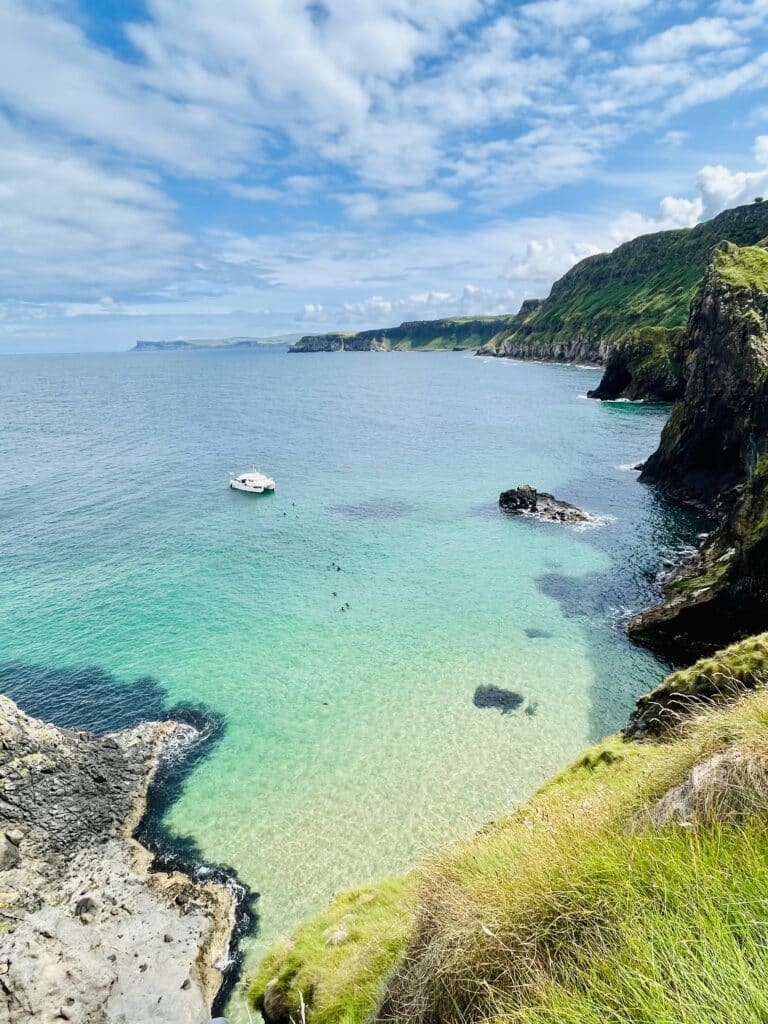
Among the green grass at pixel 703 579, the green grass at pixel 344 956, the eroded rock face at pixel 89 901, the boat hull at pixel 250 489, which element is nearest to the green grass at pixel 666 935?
the green grass at pixel 344 956

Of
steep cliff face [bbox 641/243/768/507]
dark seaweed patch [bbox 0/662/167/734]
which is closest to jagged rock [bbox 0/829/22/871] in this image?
dark seaweed patch [bbox 0/662/167/734]

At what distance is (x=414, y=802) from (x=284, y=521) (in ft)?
128

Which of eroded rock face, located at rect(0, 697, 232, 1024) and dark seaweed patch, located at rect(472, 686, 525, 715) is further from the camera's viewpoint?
dark seaweed patch, located at rect(472, 686, 525, 715)

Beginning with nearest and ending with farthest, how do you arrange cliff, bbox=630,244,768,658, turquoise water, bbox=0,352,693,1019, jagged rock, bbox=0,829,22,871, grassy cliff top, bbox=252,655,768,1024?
1. grassy cliff top, bbox=252,655,768,1024
2. jagged rock, bbox=0,829,22,871
3. turquoise water, bbox=0,352,693,1019
4. cliff, bbox=630,244,768,658

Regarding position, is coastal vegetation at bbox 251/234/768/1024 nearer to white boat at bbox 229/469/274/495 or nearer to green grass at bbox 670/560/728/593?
green grass at bbox 670/560/728/593

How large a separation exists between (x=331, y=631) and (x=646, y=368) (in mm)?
120863

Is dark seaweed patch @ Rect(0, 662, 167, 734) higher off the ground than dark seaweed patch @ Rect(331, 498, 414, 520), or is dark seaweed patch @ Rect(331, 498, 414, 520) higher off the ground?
dark seaweed patch @ Rect(331, 498, 414, 520)

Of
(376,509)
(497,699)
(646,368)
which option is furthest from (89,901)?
(646,368)

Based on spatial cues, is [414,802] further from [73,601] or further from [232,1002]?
[73,601]

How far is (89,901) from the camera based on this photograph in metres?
19.0

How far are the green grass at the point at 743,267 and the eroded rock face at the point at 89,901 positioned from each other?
75.0m

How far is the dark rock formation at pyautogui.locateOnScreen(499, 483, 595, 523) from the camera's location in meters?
56.6

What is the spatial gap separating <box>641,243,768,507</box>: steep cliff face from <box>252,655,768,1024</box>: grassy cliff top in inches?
2093

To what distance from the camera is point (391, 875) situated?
19844 mm
